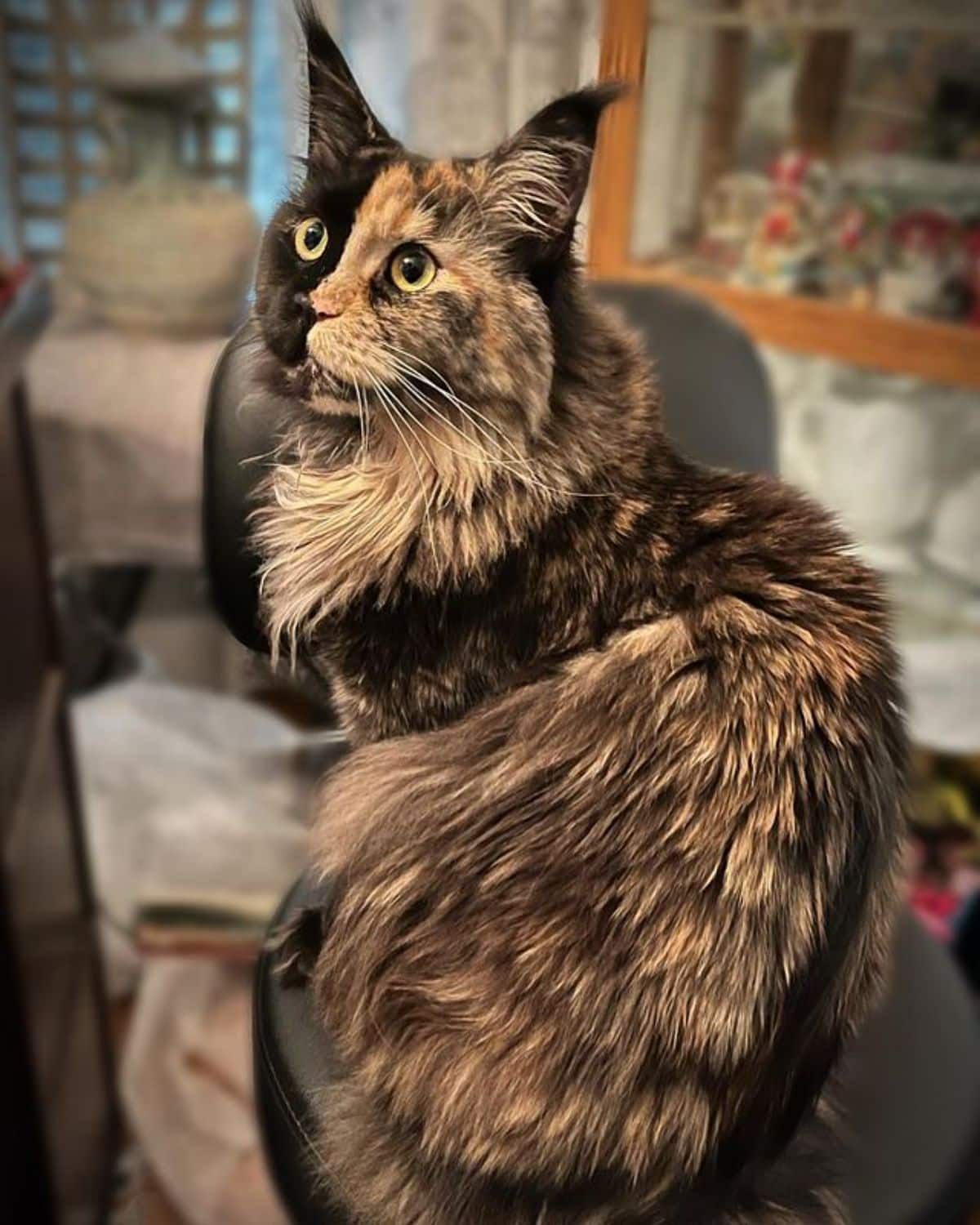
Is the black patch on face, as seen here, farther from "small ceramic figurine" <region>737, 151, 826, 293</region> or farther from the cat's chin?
"small ceramic figurine" <region>737, 151, 826, 293</region>

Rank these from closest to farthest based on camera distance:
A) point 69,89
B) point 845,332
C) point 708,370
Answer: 1. point 708,370
2. point 845,332
3. point 69,89

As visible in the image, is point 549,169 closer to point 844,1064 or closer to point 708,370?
point 844,1064

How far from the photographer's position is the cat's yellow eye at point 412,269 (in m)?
0.43

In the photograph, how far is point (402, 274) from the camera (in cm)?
43

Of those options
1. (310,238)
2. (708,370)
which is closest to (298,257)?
(310,238)

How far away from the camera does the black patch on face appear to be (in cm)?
41

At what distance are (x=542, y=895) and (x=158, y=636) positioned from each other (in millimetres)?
1735

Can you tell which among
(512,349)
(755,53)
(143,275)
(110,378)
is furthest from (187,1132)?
(755,53)

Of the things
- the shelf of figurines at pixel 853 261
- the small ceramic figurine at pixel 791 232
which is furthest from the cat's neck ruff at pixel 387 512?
the small ceramic figurine at pixel 791 232

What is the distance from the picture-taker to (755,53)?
1.43 meters

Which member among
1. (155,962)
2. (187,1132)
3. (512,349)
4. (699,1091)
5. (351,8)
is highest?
(351,8)

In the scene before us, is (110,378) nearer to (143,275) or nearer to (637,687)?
(143,275)

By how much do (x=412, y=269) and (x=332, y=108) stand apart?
0.06 metres

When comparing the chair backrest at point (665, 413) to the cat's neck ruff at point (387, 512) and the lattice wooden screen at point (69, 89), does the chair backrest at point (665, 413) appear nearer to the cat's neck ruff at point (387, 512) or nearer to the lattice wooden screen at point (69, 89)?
the cat's neck ruff at point (387, 512)
